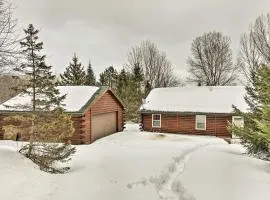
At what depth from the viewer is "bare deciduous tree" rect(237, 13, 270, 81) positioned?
3838 cm

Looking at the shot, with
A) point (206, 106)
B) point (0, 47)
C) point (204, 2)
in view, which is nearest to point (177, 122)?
point (206, 106)

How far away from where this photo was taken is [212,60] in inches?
1953

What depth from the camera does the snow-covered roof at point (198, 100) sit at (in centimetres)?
3050

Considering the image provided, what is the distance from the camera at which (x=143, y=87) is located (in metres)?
53.9

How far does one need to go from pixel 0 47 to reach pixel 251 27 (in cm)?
3439

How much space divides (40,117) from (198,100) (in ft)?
66.6

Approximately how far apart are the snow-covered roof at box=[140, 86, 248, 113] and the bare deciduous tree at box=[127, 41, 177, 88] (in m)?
19.8

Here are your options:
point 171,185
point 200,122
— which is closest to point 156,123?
point 200,122

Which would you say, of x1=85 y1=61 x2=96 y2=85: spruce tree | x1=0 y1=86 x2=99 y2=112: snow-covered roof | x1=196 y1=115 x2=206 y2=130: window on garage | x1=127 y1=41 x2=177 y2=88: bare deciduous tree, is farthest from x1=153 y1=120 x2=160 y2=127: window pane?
x1=85 y1=61 x2=96 y2=85: spruce tree

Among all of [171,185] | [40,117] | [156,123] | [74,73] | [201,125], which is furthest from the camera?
[74,73]

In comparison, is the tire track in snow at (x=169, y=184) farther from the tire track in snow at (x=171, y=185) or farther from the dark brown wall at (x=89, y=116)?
the dark brown wall at (x=89, y=116)

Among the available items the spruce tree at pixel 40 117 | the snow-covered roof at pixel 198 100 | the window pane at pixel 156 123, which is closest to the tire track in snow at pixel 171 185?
the spruce tree at pixel 40 117

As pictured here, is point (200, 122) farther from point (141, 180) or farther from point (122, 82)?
point (122, 82)

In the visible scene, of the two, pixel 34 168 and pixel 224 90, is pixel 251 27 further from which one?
pixel 34 168
